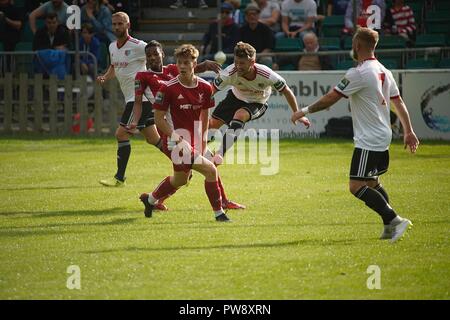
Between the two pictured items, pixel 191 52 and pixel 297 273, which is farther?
pixel 191 52

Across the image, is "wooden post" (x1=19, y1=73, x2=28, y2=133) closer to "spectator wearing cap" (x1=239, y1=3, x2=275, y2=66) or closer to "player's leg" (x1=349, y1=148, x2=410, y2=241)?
"spectator wearing cap" (x1=239, y1=3, x2=275, y2=66)

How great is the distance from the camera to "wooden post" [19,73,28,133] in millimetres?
22156

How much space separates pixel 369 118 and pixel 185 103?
2.26 metres

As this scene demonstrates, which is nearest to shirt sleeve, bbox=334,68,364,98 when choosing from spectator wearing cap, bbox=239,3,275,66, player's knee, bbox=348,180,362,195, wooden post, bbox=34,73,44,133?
player's knee, bbox=348,180,362,195

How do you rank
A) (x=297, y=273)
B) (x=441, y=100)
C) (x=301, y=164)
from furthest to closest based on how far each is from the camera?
(x=441, y=100), (x=301, y=164), (x=297, y=273)

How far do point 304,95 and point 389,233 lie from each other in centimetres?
1086

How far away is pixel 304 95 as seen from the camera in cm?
2061

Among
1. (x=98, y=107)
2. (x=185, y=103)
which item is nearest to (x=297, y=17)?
(x=98, y=107)

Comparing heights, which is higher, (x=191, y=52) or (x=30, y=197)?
(x=191, y=52)

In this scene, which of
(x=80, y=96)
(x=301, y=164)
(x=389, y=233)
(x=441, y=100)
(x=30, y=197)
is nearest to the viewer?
(x=389, y=233)

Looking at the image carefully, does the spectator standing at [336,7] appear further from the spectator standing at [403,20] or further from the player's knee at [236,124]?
the player's knee at [236,124]

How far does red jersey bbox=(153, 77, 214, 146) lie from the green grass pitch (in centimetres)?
107

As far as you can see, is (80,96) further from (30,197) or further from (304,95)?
(30,197)
